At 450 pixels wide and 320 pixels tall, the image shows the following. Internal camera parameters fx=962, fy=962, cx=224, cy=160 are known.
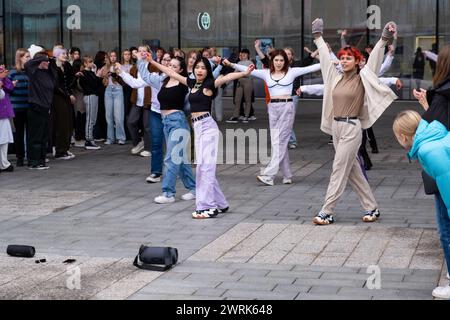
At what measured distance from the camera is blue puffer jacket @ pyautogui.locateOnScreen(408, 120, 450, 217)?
20.0 feet

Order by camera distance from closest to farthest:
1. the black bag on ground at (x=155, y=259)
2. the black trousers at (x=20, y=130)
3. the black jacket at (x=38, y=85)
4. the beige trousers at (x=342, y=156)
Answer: the black bag on ground at (x=155, y=259) → the beige trousers at (x=342, y=156) → the black jacket at (x=38, y=85) → the black trousers at (x=20, y=130)

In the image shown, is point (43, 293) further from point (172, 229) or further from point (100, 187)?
point (100, 187)

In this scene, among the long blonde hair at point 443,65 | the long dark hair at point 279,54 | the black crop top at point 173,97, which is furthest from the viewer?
the long dark hair at point 279,54

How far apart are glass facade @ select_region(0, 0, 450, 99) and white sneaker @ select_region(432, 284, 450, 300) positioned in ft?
68.8

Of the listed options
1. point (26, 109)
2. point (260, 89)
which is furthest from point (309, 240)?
point (260, 89)

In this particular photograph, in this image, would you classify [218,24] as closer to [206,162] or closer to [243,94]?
[243,94]

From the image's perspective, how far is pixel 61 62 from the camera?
54.3ft

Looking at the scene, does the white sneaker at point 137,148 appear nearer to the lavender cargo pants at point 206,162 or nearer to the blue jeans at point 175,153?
the blue jeans at point 175,153

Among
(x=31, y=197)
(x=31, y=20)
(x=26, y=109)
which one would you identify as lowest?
(x=31, y=197)

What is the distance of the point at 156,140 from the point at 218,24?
16847 millimetres

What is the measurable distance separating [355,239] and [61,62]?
28.9 ft

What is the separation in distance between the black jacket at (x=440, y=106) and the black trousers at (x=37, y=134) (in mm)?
8777

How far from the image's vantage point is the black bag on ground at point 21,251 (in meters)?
8.39

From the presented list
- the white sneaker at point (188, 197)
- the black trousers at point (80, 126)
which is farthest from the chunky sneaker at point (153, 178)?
the black trousers at point (80, 126)
